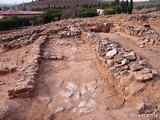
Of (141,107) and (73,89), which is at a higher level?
(141,107)

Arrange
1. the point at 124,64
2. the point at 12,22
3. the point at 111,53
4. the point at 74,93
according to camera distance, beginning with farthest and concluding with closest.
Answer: the point at 12,22
the point at 111,53
the point at 124,64
the point at 74,93

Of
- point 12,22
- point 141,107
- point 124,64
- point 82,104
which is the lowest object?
point 12,22

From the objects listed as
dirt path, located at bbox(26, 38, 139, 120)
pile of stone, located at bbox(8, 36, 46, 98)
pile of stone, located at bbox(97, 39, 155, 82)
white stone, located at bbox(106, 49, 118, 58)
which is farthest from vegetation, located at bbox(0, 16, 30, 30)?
white stone, located at bbox(106, 49, 118, 58)

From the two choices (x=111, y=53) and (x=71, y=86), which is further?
(x=111, y=53)

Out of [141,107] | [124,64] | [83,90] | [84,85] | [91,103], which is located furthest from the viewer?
[84,85]

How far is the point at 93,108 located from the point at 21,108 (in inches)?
52.3

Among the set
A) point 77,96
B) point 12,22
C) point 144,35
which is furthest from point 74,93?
point 12,22

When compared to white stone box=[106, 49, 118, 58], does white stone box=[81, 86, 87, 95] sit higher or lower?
lower

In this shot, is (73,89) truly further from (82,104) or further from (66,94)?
(82,104)

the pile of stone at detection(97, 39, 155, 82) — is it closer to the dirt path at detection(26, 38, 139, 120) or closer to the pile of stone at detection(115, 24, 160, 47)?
the dirt path at detection(26, 38, 139, 120)

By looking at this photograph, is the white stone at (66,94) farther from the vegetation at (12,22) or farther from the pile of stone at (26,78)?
the vegetation at (12,22)

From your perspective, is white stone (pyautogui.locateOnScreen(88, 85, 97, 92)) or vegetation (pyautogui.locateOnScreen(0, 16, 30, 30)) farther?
vegetation (pyautogui.locateOnScreen(0, 16, 30, 30))

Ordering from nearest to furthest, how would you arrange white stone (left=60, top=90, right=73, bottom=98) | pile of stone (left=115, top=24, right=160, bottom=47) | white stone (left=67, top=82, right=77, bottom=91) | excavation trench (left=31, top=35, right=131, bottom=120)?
excavation trench (left=31, top=35, right=131, bottom=120) → white stone (left=60, top=90, right=73, bottom=98) → white stone (left=67, top=82, right=77, bottom=91) → pile of stone (left=115, top=24, right=160, bottom=47)

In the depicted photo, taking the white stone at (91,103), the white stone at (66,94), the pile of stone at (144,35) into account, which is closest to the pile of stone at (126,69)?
the white stone at (91,103)
